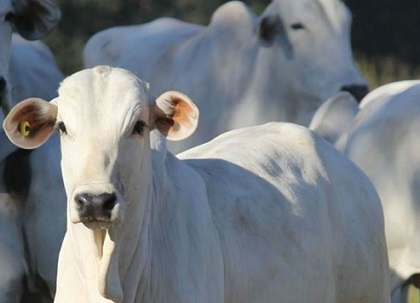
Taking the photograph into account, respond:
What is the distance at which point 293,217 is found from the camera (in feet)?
26.4

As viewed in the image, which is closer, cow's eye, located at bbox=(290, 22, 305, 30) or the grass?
cow's eye, located at bbox=(290, 22, 305, 30)

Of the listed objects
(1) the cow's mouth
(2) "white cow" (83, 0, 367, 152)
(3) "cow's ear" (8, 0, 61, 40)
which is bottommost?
(2) "white cow" (83, 0, 367, 152)

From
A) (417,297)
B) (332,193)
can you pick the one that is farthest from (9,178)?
(417,297)

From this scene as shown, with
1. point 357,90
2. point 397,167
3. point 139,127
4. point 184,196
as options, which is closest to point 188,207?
point 184,196

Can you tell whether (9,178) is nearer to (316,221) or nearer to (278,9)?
(316,221)

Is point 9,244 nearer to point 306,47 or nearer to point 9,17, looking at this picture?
point 9,17

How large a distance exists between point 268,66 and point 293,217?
7172mm

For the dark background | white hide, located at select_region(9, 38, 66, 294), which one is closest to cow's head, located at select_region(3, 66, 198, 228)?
white hide, located at select_region(9, 38, 66, 294)

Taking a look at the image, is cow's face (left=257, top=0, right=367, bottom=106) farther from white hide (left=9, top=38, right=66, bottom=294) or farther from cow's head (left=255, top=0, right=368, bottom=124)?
white hide (left=9, top=38, right=66, bottom=294)

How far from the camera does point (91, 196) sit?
6.44m

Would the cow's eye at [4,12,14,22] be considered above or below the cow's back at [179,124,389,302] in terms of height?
below

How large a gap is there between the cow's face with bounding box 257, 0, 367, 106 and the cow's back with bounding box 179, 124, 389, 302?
596 centimetres

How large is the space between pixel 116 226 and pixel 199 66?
28.8 ft

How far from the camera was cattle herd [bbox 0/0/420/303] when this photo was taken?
6762 mm
